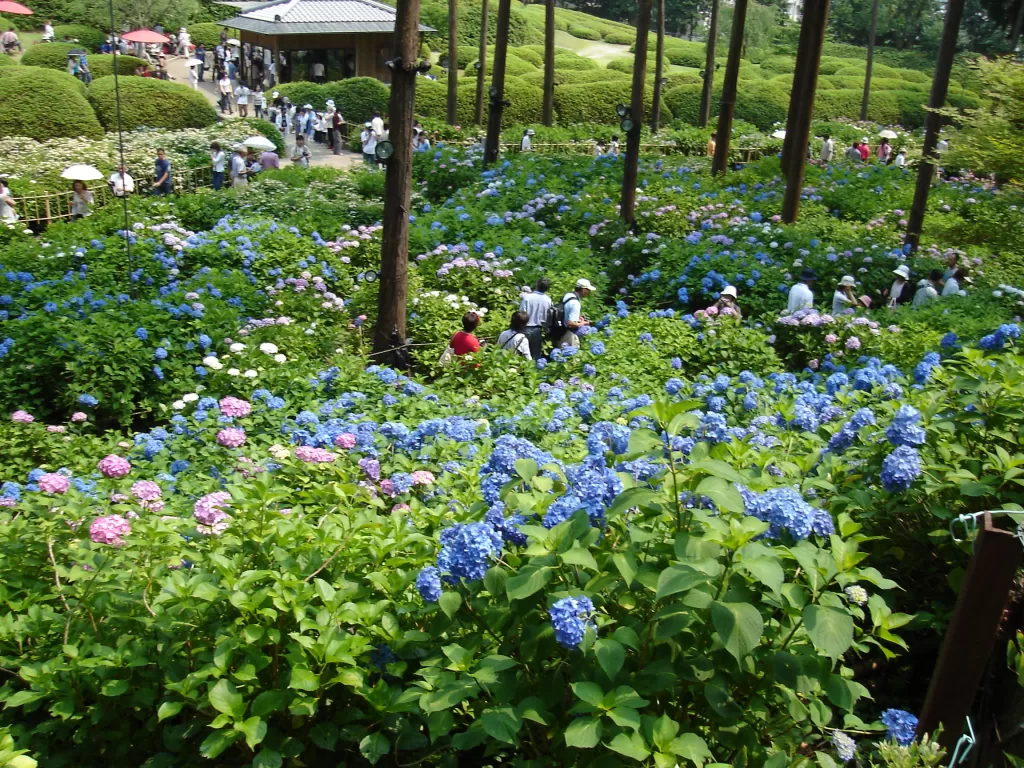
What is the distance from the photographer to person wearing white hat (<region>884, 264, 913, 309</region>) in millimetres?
11016

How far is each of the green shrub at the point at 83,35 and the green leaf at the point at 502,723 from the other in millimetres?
38045

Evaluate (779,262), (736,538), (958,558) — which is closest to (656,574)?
(736,538)

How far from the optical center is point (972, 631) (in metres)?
2.62

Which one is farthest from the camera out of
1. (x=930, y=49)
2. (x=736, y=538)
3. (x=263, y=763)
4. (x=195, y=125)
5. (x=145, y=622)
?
(x=930, y=49)

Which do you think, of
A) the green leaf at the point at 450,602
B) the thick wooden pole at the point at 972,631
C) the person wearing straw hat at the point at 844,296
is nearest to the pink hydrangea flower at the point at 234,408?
the green leaf at the point at 450,602

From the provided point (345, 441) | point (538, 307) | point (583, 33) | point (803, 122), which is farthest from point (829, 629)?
point (583, 33)

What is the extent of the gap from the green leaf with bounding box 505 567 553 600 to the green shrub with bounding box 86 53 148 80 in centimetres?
2915

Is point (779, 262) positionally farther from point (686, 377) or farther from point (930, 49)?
point (930, 49)

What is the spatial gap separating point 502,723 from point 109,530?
1879 mm

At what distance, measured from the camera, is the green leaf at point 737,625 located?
2.35 m

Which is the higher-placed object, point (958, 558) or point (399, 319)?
point (958, 558)

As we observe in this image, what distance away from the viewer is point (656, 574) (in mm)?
2584

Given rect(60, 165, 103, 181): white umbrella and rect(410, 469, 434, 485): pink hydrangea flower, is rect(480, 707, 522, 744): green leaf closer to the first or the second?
rect(410, 469, 434, 485): pink hydrangea flower

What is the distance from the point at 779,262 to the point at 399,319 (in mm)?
4982
